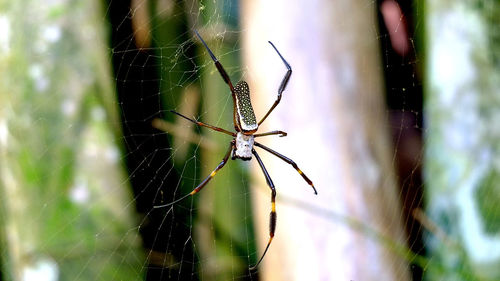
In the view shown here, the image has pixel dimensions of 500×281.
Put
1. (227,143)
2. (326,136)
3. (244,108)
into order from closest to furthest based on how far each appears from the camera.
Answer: (244,108), (326,136), (227,143)

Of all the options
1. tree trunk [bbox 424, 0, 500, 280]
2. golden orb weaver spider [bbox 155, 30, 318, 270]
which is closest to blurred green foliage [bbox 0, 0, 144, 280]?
golden orb weaver spider [bbox 155, 30, 318, 270]

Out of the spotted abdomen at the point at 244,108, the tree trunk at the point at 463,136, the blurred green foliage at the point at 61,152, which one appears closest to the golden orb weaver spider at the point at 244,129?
the spotted abdomen at the point at 244,108

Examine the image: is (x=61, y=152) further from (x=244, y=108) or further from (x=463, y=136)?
(x=463, y=136)

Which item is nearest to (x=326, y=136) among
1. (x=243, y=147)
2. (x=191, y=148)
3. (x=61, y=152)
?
(x=243, y=147)

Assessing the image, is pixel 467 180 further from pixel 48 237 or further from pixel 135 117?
pixel 48 237

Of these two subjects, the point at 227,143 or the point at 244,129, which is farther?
the point at 227,143

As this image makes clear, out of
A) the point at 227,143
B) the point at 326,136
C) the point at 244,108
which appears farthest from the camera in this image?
the point at 227,143
